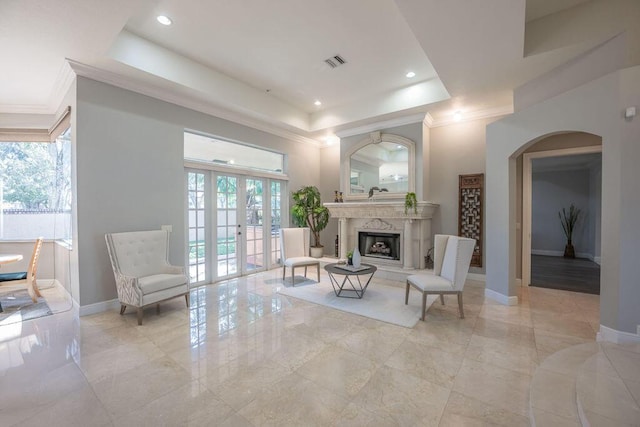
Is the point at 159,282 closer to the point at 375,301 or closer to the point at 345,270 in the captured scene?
the point at 345,270

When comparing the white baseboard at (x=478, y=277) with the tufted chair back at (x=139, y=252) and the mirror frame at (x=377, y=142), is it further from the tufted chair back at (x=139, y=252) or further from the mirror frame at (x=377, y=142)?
the tufted chair back at (x=139, y=252)

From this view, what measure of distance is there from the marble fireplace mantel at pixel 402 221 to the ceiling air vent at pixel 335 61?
2661 mm

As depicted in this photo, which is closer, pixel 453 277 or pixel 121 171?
pixel 453 277

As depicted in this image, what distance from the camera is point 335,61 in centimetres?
431

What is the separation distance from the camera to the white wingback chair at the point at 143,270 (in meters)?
3.44

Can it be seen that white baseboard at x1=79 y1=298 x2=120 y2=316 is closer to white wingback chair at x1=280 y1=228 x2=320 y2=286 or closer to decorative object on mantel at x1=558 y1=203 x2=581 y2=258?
white wingback chair at x1=280 y1=228 x2=320 y2=286

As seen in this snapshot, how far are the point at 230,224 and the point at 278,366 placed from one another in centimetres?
360

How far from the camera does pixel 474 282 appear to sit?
17.4 ft

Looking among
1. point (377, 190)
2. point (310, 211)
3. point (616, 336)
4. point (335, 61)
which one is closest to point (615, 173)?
point (616, 336)

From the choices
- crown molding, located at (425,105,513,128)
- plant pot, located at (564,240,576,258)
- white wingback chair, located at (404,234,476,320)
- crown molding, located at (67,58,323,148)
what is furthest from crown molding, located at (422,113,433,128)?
plant pot, located at (564,240,576,258)

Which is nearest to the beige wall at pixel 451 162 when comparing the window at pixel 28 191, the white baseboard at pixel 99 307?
the white baseboard at pixel 99 307

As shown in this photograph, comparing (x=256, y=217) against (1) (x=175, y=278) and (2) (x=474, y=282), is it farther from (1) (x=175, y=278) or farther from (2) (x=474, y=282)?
(2) (x=474, y=282)

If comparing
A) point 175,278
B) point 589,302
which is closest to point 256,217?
point 175,278

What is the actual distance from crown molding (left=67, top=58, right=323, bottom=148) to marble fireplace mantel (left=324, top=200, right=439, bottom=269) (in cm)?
239
